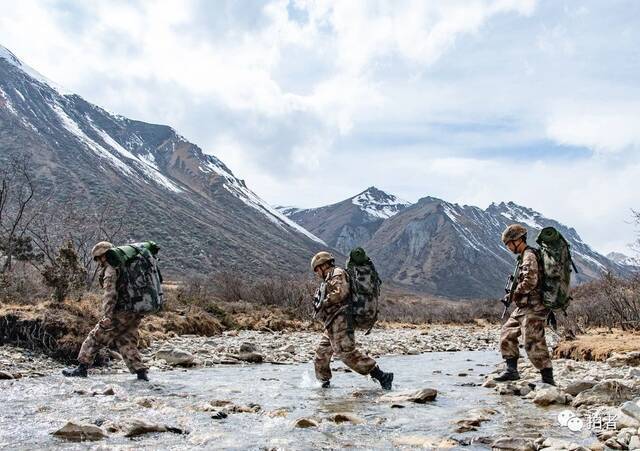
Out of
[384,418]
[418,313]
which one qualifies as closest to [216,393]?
[384,418]

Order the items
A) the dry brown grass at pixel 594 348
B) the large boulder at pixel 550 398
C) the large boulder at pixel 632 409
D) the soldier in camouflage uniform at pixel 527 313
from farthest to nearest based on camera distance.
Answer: the dry brown grass at pixel 594 348 < the soldier in camouflage uniform at pixel 527 313 < the large boulder at pixel 550 398 < the large boulder at pixel 632 409

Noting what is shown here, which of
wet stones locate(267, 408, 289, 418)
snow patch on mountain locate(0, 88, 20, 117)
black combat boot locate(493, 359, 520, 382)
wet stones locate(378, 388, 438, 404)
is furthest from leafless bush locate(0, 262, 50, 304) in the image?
snow patch on mountain locate(0, 88, 20, 117)

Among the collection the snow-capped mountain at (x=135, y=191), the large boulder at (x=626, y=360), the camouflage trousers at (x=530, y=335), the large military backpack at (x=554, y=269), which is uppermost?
the snow-capped mountain at (x=135, y=191)

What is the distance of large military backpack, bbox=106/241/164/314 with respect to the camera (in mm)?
10094

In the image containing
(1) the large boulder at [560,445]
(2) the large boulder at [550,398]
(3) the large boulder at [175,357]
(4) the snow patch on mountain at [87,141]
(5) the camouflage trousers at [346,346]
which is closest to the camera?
(1) the large boulder at [560,445]

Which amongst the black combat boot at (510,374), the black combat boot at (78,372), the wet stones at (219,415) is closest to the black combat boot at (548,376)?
the black combat boot at (510,374)

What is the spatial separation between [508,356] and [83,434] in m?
6.52

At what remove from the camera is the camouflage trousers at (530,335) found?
9047 millimetres

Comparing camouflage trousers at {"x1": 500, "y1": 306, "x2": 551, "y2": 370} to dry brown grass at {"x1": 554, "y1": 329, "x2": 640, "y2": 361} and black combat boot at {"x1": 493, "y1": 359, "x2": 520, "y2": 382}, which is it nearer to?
black combat boot at {"x1": 493, "y1": 359, "x2": 520, "y2": 382}

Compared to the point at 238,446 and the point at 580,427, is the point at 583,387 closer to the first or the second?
the point at 580,427

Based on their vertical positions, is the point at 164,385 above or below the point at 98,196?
below

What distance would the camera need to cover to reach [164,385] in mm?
9852

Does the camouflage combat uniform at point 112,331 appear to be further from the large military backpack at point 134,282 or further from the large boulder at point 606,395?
the large boulder at point 606,395

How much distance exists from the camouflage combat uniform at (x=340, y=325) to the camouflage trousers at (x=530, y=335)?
2116mm
